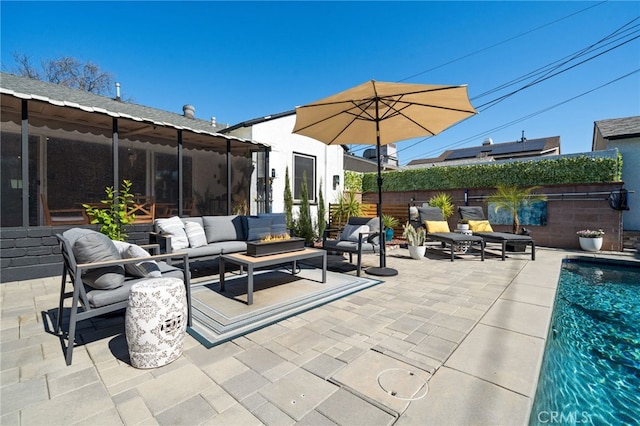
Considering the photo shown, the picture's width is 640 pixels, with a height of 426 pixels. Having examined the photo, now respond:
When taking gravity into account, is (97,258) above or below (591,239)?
above

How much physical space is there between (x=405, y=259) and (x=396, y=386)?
525cm

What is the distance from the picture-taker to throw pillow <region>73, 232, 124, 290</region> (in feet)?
8.61

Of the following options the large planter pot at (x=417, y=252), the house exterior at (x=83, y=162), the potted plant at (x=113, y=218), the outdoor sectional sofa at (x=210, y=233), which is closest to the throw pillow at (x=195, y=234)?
the outdoor sectional sofa at (x=210, y=233)

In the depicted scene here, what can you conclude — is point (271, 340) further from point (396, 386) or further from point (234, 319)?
point (396, 386)

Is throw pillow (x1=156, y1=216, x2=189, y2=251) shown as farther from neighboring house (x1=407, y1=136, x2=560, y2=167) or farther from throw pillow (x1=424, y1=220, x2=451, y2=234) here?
neighboring house (x1=407, y1=136, x2=560, y2=167)

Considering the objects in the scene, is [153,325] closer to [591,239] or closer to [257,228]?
[257,228]

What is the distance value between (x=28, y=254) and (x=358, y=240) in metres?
6.04

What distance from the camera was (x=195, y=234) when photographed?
5340mm

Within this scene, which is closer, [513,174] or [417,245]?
[417,245]

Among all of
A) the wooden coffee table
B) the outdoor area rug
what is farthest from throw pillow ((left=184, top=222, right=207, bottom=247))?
the wooden coffee table

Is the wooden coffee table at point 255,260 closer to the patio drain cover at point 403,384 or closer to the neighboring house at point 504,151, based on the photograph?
the patio drain cover at point 403,384

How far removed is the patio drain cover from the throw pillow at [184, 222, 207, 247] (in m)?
4.20

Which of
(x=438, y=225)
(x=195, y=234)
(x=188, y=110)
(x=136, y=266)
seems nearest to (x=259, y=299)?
(x=136, y=266)

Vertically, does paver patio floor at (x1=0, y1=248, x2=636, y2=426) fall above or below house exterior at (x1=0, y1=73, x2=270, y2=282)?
below
